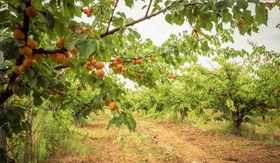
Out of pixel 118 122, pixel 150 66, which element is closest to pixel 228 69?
pixel 150 66

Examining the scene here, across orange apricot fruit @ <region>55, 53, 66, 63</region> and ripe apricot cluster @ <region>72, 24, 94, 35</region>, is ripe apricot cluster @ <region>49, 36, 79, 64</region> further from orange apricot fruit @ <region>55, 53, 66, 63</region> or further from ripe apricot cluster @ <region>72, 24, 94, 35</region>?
ripe apricot cluster @ <region>72, 24, 94, 35</region>

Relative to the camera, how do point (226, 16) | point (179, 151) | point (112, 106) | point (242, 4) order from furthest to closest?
point (179, 151) → point (112, 106) → point (226, 16) → point (242, 4)

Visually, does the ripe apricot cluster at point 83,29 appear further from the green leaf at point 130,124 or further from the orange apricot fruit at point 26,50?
the green leaf at point 130,124

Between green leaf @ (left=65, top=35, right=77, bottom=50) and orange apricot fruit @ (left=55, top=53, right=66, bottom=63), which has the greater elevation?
green leaf @ (left=65, top=35, right=77, bottom=50)

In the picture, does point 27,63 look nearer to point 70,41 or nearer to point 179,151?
point 70,41

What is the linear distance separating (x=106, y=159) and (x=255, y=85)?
6.06 meters

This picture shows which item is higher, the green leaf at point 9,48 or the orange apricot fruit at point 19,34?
the orange apricot fruit at point 19,34

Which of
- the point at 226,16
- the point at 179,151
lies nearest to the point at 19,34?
the point at 226,16

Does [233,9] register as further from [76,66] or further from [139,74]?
[139,74]

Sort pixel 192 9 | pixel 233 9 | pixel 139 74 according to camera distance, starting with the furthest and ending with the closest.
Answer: pixel 139 74, pixel 192 9, pixel 233 9

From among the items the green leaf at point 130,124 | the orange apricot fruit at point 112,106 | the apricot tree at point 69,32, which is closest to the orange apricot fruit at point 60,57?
the apricot tree at point 69,32

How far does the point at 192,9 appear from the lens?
1841 mm

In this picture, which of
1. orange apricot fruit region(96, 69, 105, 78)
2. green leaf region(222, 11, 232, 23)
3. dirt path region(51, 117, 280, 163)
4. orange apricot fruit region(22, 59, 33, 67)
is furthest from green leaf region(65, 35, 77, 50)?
dirt path region(51, 117, 280, 163)

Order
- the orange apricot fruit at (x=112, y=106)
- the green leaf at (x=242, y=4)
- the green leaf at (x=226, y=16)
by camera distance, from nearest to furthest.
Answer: the green leaf at (x=242, y=4) < the green leaf at (x=226, y=16) < the orange apricot fruit at (x=112, y=106)
